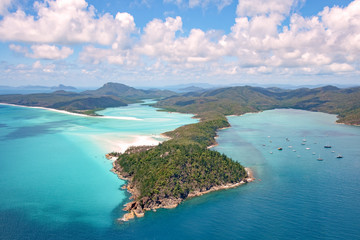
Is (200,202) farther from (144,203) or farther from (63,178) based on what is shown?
(63,178)

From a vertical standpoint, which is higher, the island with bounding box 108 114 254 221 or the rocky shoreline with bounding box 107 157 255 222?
the island with bounding box 108 114 254 221

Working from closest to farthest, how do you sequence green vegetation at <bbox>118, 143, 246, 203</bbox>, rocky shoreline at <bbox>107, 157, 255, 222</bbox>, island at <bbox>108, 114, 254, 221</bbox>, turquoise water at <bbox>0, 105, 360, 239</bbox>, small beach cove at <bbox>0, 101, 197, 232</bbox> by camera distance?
1. turquoise water at <bbox>0, 105, 360, 239</bbox>
2. rocky shoreline at <bbox>107, 157, 255, 222</bbox>
3. small beach cove at <bbox>0, 101, 197, 232</bbox>
4. island at <bbox>108, 114, 254, 221</bbox>
5. green vegetation at <bbox>118, 143, 246, 203</bbox>

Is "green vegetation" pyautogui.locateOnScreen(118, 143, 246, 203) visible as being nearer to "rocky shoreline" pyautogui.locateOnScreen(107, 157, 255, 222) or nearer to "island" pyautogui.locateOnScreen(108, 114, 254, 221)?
"island" pyautogui.locateOnScreen(108, 114, 254, 221)

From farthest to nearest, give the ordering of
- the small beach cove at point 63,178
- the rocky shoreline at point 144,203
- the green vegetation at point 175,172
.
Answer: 1. the green vegetation at point 175,172
2. the small beach cove at point 63,178
3. the rocky shoreline at point 144,203

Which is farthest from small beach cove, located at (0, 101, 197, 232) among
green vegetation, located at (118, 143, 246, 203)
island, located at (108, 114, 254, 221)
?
green vegetation, located at (118, 143, 246, 203)

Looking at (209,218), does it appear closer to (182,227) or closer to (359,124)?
(182,227)

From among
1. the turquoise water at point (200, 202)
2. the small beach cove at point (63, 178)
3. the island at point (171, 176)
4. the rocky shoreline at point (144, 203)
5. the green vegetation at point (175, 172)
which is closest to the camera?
the turquoise water at point (200, 202)

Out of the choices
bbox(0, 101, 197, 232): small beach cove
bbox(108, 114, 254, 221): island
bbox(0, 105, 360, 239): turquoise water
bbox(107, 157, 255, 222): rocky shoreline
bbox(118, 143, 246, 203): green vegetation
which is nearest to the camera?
bbox(0, 105, 360, 239): turquoise water

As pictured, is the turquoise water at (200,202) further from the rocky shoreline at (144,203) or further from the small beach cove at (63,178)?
the rocky shoreline at (144,203)

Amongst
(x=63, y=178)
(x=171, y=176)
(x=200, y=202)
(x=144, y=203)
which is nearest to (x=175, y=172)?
(x=171, y=176)

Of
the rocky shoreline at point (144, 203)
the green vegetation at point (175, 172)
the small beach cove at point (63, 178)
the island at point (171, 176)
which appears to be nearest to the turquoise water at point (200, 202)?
the small beach cove at point (63, 178)

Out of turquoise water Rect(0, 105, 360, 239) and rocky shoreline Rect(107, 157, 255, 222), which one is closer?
turquoise water Rect(0, 105, 360, 239)
